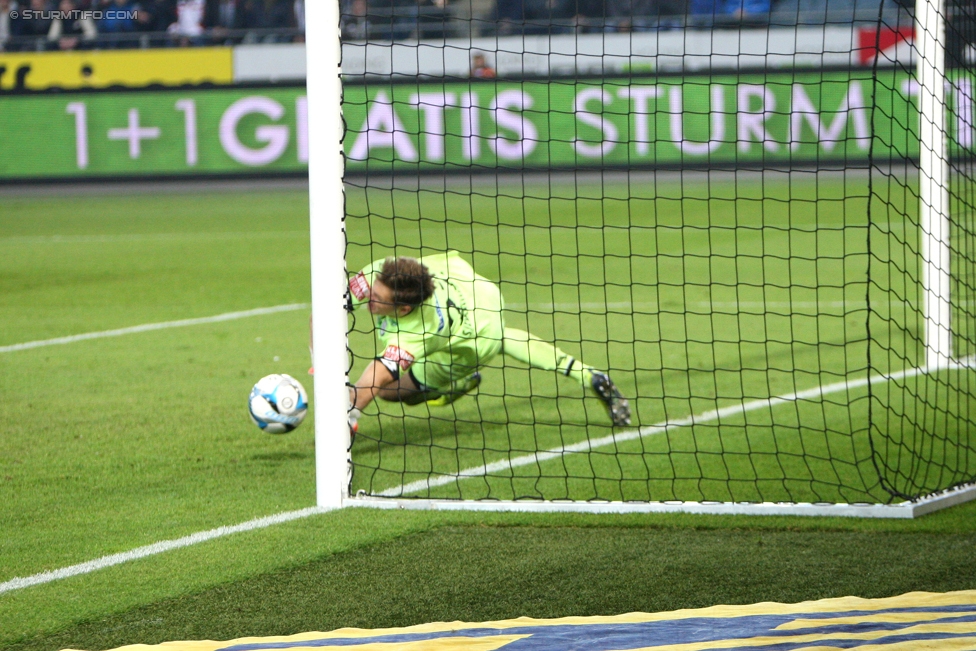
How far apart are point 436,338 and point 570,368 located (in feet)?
2.55

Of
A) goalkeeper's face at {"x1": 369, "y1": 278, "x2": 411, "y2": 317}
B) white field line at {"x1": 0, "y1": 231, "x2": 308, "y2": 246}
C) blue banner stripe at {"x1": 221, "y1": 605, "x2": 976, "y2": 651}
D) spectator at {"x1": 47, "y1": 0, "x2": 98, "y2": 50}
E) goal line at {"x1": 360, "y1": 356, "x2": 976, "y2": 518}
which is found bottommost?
goal line at {"x1": 360, "y1": 356, "x2": 976, "y2": 518}

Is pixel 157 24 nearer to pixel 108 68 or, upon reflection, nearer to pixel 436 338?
pixel 108 68

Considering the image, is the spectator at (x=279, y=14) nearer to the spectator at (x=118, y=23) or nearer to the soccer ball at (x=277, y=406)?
the spectator at (x=118, y=23)

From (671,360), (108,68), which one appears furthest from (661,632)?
(108,68)

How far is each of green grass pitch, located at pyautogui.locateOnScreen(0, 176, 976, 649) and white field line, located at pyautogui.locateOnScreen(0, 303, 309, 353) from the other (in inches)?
7.8

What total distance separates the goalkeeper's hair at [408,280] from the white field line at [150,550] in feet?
4.28

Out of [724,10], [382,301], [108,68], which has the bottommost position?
[382,301]

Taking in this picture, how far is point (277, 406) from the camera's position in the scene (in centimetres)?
602

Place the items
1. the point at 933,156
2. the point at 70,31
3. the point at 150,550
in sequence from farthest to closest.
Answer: the point at 70,31 → the point at 933,156 → the point at 150,550

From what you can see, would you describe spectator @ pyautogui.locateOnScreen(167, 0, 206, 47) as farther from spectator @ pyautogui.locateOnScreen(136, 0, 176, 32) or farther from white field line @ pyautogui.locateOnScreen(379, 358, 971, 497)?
white field line @ pyautogui.locateOnScreen(379, 358, 971, 497)

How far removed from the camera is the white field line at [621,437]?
5.70 metres

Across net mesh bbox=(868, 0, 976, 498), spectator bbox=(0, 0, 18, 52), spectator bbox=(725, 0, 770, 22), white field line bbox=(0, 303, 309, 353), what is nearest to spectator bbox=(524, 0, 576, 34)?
spectator bbox=(725, 0, 770, 22)

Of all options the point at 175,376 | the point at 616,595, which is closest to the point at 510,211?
the point at 175,376

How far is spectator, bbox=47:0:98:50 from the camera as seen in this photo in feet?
80.0
